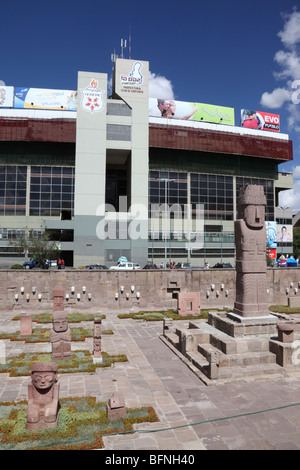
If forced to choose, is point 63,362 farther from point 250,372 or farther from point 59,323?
point 250,372

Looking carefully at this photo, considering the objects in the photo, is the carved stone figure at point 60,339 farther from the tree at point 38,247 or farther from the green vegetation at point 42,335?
the tree at point 38,247

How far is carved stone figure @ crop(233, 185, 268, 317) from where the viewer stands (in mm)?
13109

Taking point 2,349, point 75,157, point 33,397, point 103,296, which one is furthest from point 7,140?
point 33,397

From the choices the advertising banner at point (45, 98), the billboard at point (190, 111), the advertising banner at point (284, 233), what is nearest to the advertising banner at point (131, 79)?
the billboard at point (190, 111)

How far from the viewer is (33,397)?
7461 mm

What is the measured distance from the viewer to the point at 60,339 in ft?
39.3

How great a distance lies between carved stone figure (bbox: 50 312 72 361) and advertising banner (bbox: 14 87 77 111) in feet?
151

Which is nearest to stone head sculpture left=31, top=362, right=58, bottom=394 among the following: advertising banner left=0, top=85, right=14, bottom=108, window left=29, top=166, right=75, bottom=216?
window left=29, top=166, right=75, bottom=216

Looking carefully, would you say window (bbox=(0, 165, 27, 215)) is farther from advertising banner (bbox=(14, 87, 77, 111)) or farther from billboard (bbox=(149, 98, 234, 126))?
billboard (bbox=(149, 98, 234, 126))

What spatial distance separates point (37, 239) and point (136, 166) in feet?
54.1

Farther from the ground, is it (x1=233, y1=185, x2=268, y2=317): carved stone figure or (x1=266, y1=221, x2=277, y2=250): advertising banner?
(x1=266, y1=221, x2=277, y2=250): advertising banner

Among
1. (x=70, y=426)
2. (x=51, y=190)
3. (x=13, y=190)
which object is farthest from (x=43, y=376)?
(x=13, y=190)

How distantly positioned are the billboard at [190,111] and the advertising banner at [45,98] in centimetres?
1294

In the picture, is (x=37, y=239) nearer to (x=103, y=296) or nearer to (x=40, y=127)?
Answer: (x=40, y=127)
